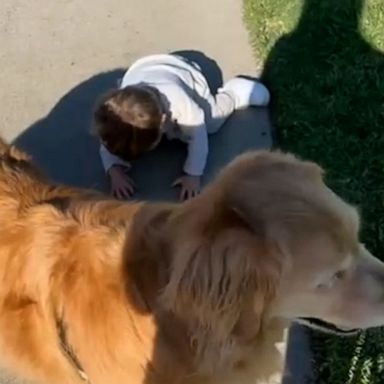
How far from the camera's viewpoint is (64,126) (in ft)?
15.0

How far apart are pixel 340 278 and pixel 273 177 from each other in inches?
14.9

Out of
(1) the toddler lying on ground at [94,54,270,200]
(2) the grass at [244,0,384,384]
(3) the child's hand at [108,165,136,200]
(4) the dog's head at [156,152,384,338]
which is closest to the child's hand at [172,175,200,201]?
(1) the toddler lying on ground at [94,54,270,200]

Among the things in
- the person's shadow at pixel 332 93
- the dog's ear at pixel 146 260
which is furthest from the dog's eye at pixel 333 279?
the person's shadow at pixel 332 93

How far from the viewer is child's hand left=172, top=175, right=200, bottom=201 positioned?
421 centimetres

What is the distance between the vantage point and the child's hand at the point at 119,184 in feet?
13.9

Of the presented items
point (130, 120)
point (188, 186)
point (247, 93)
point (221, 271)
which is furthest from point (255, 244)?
point (247, 93)

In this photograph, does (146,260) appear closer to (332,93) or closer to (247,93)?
(247,93)

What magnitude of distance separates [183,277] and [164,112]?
166 cm

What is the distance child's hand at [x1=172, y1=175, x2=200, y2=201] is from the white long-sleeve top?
0.02 m

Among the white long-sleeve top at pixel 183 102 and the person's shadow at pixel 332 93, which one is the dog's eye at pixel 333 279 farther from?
the white long-sleeve top at pixel 183 102

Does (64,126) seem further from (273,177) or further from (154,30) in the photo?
(273,177)

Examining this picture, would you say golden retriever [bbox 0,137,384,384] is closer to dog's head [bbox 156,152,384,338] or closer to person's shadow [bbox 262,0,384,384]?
dog's head [bbox 156,152,384,338]

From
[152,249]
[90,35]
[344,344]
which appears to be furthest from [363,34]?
[152,249]

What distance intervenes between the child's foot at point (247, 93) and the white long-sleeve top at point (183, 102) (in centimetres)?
12
